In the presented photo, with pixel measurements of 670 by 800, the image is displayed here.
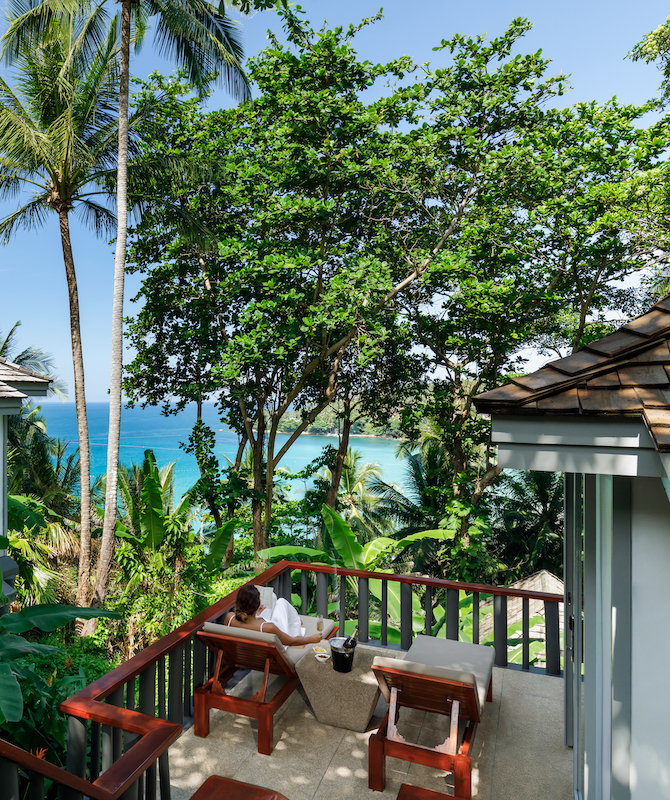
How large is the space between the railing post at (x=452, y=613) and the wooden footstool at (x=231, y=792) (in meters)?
2.68

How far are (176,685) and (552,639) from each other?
296cm

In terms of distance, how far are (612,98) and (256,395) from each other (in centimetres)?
936

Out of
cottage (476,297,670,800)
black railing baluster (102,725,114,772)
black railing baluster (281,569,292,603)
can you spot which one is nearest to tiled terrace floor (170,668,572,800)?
black railing baluster (102,725,114,772)

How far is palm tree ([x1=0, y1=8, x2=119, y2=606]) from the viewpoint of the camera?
11016 mm

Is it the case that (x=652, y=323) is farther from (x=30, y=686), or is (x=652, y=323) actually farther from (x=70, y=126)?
(x=70, y=126)

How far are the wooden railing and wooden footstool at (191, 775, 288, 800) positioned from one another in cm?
21

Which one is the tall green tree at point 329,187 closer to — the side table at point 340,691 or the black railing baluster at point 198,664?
the black railing baluster at point 198,664

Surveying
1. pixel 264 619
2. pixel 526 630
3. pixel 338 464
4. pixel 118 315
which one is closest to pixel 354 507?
A: pixel 338 464

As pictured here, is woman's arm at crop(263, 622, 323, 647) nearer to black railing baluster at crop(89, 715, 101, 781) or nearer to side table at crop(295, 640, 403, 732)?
side table at crop(295, 640, 403, 732)

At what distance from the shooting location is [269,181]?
11055 mm

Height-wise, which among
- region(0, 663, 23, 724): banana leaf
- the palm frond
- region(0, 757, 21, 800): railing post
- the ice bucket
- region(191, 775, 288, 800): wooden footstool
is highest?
the palm frond

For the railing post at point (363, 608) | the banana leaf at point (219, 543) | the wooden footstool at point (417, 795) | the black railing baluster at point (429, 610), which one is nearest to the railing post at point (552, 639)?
the black railing baluster at point (429, 610)

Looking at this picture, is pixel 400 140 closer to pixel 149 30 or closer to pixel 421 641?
pixel 149 30

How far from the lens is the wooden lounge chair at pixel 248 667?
3.45 m
